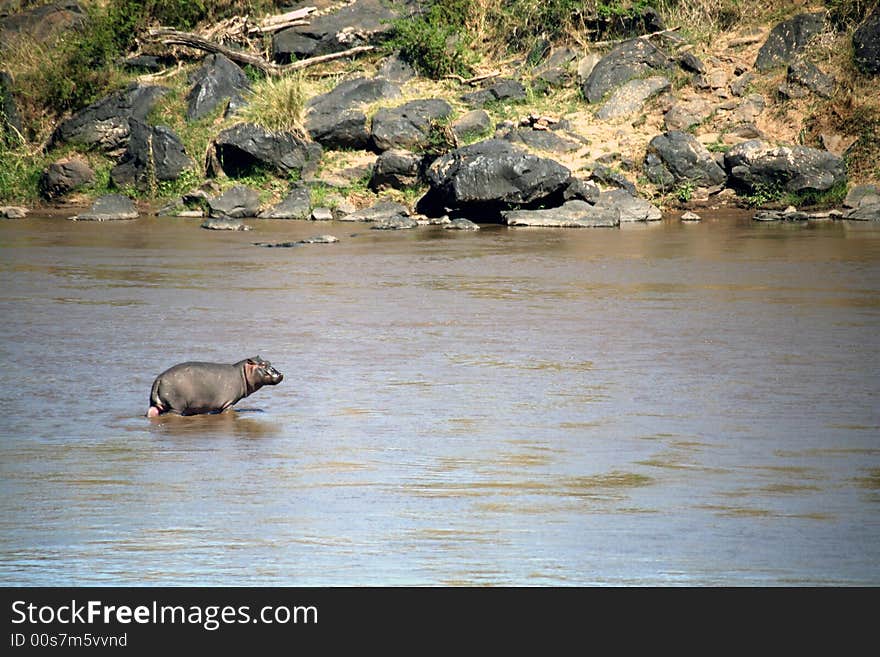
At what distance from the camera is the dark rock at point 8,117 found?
885 inches

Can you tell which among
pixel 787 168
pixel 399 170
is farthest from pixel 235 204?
pixel 787 168

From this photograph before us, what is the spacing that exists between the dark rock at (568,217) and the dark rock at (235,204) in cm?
411

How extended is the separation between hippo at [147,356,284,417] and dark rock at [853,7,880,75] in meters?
16.1

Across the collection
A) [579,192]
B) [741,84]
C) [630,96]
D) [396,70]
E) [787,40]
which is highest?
[787,40]

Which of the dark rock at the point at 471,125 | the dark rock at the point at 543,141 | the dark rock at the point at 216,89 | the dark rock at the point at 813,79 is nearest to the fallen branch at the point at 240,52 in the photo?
the dark rock at the point at 216,89

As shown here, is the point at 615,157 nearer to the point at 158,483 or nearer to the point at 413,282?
the point at 413,282

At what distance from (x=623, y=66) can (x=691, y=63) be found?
1.13 meters

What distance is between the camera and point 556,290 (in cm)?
1077

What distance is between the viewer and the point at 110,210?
61.4 ft

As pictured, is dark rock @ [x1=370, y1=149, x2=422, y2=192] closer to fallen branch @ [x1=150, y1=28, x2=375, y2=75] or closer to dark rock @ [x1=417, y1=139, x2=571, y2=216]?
dark rock @ [x1=417, y1=139, x2=571, y2=216]

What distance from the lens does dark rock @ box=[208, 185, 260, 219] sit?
60.7 ft

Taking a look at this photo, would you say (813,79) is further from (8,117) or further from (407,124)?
(8,117)

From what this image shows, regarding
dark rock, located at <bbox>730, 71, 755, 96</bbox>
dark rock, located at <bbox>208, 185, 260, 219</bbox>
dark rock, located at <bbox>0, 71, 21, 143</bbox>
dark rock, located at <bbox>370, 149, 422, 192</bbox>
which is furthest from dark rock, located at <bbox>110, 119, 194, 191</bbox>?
dark rock, located at <bbox>730, 71, 755, 96</bbox>

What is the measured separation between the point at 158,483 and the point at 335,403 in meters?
1.72
